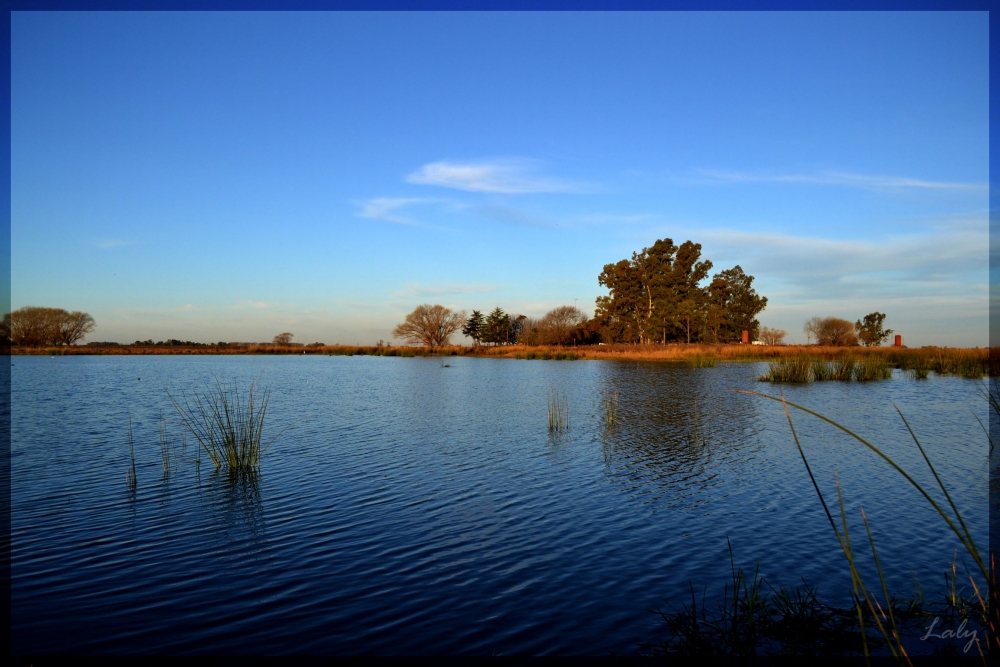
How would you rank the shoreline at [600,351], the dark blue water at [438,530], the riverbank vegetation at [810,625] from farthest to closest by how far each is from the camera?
the shoreline at [600,351], the dark blue water at [438,530], the riverbank vegetation at [810,625]

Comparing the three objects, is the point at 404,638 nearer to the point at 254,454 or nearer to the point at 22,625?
the point at 22,625

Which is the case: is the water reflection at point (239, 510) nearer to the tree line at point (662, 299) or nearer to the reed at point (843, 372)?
the reed at point (843, 372)

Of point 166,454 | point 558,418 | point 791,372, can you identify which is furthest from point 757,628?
point 791,372

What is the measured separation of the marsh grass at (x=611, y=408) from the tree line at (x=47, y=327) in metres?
82.8

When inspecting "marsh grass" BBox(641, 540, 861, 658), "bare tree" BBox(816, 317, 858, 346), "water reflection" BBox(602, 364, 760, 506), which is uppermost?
"bare tree" BBox(816, 317, 858, 346)

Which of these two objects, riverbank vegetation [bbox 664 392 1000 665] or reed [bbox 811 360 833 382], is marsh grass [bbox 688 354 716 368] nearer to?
reed [bbox 811 360 833 382]

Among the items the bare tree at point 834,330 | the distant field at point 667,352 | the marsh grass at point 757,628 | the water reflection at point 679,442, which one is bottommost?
the marsh grass at point 757,628

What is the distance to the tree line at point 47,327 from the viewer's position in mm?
79938

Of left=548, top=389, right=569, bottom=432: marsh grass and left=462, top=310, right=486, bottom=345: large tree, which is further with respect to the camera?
left=462, top=310, right=486, bottom=345: large tree

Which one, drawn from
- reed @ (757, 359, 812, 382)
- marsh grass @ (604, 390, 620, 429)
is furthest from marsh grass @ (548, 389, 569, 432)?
reed @ (757, 359, 812, 382)

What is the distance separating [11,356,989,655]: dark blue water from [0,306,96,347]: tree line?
80.6 metres

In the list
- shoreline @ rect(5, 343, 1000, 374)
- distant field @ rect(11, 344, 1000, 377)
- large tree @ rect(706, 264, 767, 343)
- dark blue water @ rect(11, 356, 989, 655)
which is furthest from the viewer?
large tree @ rect(706, 264, 767, 343)

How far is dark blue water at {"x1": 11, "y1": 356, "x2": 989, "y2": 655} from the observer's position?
501 cm

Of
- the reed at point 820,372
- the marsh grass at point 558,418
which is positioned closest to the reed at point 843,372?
the reed at point 820,372
